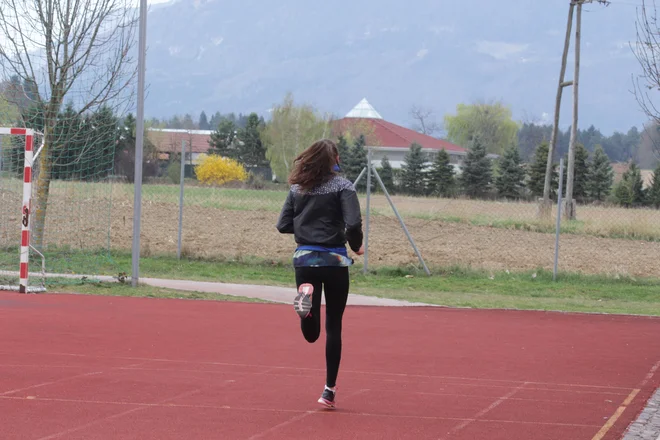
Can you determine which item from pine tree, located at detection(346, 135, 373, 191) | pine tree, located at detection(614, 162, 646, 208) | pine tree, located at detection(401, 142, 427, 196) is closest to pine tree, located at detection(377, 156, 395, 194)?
pine tree, located at detection(401, 142, 427, 196)

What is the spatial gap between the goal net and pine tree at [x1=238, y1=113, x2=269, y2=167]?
54.0 meters

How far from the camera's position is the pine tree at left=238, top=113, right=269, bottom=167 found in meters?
74.3

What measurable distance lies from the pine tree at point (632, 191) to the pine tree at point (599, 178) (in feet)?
3.04

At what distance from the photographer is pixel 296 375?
7965 millimetres

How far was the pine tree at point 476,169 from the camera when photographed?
204 ft

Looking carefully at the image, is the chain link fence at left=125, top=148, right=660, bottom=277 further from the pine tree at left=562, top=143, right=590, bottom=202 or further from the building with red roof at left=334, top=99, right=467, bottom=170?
the building with red roof at left=334, top=99, right=467, bottom=170

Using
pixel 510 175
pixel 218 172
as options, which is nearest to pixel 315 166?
pixel 218 172

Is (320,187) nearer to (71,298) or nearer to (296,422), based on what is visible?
(296,422)

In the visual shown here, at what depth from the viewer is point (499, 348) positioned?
33.6ft

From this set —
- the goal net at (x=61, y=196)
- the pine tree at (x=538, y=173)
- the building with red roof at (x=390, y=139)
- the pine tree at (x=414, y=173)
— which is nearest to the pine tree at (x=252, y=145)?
the building with red roof at (x=390, y=139)

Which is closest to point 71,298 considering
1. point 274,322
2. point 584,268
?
point 274,322

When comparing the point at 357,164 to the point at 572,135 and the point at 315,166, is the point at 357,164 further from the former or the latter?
the point at 315,166

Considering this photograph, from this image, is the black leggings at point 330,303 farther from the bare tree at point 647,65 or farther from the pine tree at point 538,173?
the pine tree at point 538,173

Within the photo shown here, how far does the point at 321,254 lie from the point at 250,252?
47.6 feet
